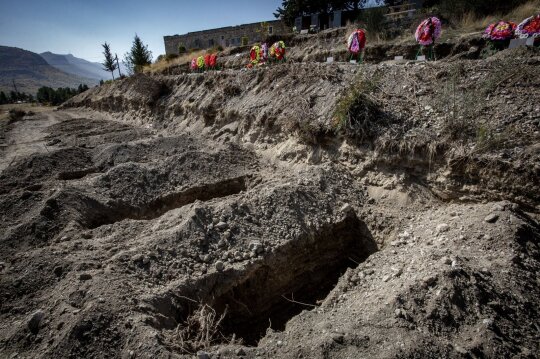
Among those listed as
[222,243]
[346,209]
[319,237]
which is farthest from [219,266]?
[346,209]

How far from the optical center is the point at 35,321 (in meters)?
2.53

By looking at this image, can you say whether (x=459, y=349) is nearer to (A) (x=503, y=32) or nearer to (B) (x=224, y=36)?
(A) (x=503, y=32)

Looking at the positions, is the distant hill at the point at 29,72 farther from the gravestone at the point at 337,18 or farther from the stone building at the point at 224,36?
the gravestone at the point at 337,18

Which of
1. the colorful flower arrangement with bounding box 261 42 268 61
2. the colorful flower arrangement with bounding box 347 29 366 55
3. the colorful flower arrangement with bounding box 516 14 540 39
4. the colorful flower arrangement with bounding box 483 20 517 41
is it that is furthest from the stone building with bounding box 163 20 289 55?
the colorful flower arrangement with bounding box 516 14 540 39

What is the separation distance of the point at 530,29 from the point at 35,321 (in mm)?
10112

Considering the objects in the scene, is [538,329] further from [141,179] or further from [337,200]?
[141,179]

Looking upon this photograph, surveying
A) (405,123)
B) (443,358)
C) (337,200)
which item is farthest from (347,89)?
(443,358)

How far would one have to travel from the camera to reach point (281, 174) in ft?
16.8

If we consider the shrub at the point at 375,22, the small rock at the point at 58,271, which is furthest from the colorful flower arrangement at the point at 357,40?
the small rock at the point at 58,271

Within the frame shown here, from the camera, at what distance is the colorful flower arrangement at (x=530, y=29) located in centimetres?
641

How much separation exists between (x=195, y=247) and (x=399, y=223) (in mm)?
2592

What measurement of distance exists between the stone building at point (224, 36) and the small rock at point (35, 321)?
26.6m

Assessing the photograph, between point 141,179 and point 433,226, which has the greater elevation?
point 141,179

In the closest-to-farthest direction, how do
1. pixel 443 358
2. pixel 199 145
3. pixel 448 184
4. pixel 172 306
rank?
1. pixel 443 358
2. pixel 172 306
3. pixel 448 184
4. pixel 199 145
